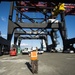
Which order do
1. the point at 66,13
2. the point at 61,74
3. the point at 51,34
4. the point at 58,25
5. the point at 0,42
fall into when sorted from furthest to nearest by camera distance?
the point at 51,34 → the point at 66,13 → the point at 58,25 → the point at 0,42 → the point at 61,74

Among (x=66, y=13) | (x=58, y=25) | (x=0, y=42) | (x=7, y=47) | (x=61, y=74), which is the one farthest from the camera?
(x=66, y=13)

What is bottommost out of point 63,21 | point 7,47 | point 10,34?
point 7,47

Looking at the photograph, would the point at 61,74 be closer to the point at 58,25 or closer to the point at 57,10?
the point at 57,10

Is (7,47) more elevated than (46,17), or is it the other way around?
(46,17)

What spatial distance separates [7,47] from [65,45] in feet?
54.4

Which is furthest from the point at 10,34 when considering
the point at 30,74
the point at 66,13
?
the point at 30,74

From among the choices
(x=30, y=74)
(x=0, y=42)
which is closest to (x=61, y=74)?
(x=30, y=74)

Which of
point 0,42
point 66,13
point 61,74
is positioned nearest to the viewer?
point 61,74

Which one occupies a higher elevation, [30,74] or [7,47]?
[7,47]

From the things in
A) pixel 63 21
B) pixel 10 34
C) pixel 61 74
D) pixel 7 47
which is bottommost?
pixel 61 74

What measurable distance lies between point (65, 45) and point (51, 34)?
23318 mm

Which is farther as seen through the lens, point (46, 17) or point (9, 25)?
point (46, 17)

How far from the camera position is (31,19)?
55250mm

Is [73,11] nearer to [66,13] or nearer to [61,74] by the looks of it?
[66,13]
